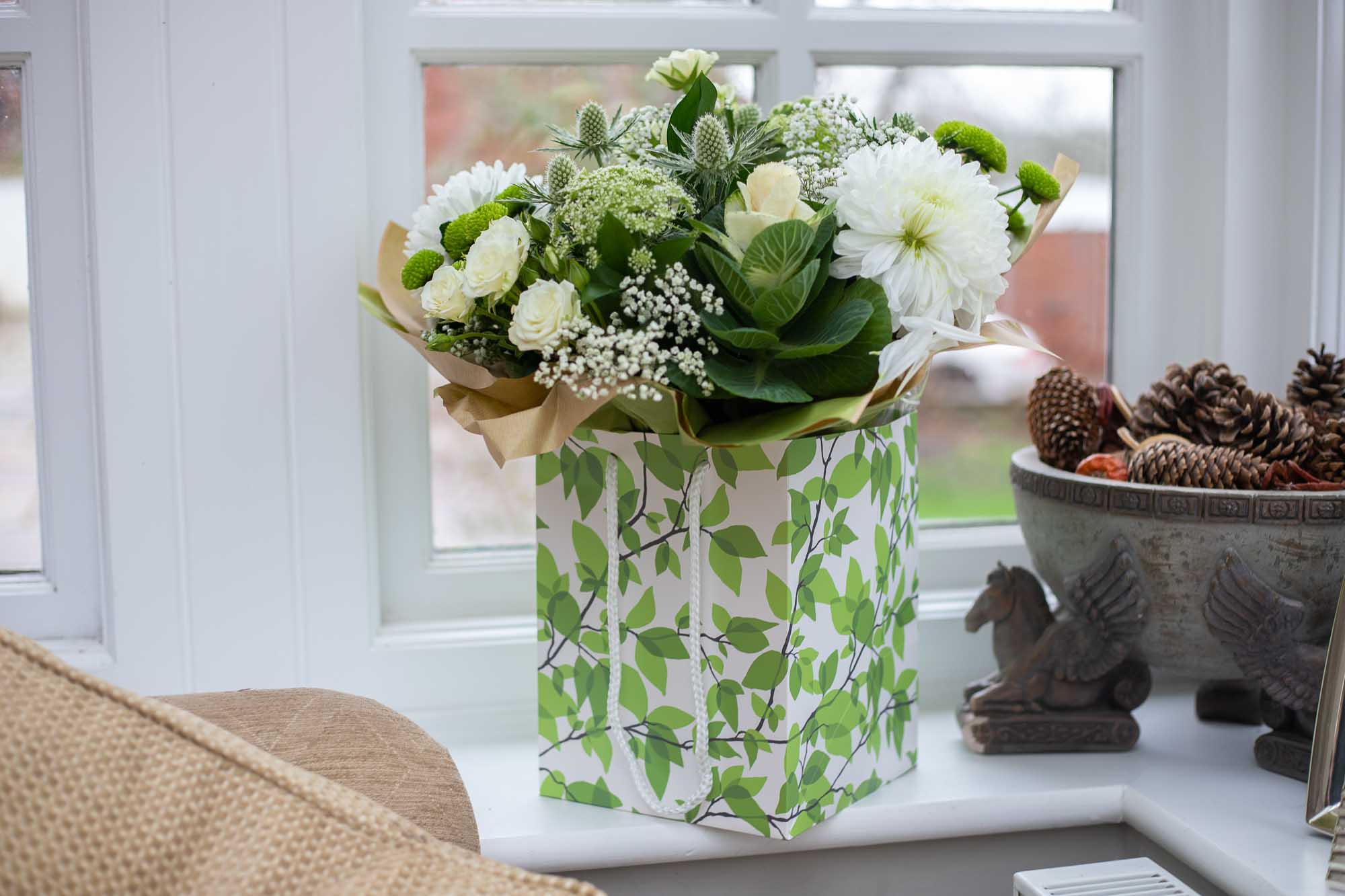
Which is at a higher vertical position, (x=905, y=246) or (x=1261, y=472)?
(x=905, y=246)

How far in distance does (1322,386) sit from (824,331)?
487 mm

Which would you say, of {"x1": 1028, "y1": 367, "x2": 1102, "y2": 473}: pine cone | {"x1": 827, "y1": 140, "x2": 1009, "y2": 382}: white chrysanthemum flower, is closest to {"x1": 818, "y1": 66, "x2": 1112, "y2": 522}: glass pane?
{"x1": 1028, "y1": 367, "x2": 1102, "y2": 473}: pine cone

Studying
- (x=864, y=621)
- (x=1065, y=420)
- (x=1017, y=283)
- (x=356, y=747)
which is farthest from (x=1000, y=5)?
(x=356, y=747)

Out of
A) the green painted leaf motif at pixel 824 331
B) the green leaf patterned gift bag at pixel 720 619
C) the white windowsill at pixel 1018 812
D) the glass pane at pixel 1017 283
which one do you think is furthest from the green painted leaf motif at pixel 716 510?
the glass pane at pixel 1017 283

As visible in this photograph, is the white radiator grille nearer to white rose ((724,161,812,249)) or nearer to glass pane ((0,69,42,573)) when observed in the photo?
white rose ((724,161,812,249))

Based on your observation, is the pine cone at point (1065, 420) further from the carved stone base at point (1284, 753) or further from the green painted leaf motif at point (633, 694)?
the green painted leaf motif at point (633, 694)

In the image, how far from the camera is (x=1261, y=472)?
0.85m

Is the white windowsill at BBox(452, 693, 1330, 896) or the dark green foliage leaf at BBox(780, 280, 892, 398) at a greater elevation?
the dark green foliage leaf at BBox(780, 280, 892, 398)

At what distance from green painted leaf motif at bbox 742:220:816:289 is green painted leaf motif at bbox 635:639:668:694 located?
28 cm

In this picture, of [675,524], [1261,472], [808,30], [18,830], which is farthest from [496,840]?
[808,30]

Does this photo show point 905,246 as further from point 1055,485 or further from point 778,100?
point 778,100

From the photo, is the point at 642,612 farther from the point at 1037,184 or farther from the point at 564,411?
the point at 1037,184

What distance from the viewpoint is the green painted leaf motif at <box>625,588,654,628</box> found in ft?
2.67

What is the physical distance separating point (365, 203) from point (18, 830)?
2.07 ft
